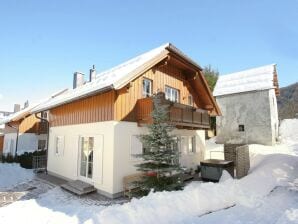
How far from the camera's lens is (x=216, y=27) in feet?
42.6

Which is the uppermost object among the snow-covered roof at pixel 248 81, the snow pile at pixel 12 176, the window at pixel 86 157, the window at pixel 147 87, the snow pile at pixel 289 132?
the snow-covered roof at pixel 248 81

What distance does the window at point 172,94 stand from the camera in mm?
14433

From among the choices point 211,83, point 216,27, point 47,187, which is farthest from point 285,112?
point 47,187

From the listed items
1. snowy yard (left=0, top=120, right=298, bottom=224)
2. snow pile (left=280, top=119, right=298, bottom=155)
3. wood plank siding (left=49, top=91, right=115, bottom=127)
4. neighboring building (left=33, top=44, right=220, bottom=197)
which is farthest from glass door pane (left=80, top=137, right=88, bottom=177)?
snow pile (left=280, top=119, right=298, bottom=155)

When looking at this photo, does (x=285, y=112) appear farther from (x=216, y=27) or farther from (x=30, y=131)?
(x=30, y=131)

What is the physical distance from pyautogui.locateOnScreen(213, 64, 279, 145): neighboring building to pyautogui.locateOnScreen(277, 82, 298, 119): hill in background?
11.0 metres

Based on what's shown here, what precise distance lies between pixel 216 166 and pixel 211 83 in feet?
86.3

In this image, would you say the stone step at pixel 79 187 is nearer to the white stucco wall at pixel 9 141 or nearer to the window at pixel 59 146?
the window at pixel 59 146

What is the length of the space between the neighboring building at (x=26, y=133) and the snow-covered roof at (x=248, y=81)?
2052 cm

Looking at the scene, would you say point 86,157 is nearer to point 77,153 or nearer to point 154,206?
point 77,153

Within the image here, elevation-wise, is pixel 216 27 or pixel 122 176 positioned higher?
pixel 216 27

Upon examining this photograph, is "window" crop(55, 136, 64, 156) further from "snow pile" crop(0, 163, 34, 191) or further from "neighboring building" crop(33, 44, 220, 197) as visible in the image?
"snow pile" crop(0, 163, 34, 191)

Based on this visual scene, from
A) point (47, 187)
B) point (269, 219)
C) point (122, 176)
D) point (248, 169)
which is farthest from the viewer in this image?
point (248, 169)

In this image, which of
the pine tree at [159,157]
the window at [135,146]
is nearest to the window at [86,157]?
the window at [135,146]
